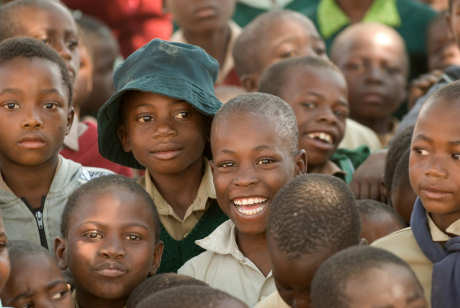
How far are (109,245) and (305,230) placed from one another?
0.88 metres

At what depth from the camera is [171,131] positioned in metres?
3.99

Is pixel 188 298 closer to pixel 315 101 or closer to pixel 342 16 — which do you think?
pixel 315 101

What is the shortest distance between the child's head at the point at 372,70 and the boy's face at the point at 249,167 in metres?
A: 2.21

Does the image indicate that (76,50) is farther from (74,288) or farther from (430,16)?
(430,16)

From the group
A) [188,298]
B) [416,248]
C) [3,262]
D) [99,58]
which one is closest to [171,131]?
[3,262]

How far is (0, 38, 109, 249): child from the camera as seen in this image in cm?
381

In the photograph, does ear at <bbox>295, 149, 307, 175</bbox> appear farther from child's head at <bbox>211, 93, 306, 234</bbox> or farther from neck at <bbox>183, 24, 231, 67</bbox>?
neck at <bbox>183, 24, 231, 67</bbox>

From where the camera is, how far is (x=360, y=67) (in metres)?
5.89

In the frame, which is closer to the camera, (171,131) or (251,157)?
(251,157)

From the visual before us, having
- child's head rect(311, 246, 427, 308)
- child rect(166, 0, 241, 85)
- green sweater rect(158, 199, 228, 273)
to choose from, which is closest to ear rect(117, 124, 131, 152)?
green sweater rect(158, 199, 228, 273)

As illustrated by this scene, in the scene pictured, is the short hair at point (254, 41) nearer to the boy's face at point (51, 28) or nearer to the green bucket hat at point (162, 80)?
the boy's face at point (51, 28)

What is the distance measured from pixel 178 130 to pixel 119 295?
2.67 feet

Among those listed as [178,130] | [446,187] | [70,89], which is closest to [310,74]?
[178,130]

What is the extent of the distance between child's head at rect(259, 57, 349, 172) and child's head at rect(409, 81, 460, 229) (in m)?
1.18
